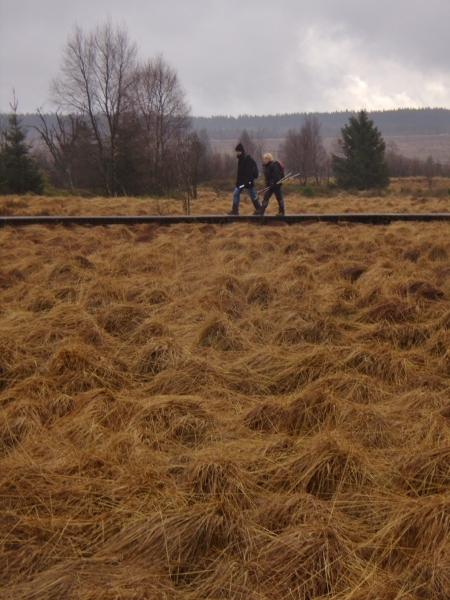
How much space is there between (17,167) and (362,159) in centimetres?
2076

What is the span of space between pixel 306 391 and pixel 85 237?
7532 millimetres

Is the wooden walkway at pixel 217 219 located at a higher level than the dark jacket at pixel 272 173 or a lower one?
lower

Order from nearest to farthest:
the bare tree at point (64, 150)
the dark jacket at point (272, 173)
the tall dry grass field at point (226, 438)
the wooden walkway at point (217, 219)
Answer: the tall dry grass field at point (226, 438)
the wooden walkway at point (217, 219)
the dark jacket at point (272, 173)
the bare tree at point (64, 150)

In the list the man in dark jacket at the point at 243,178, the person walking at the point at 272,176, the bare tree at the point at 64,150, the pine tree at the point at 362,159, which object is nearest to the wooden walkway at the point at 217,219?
the person walking at the point at 272,176

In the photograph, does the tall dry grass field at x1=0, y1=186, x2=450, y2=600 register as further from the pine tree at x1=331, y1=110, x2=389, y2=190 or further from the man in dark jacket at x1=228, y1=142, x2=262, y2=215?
the pine tree at x1=331, y1=110, x2=389, y2=190

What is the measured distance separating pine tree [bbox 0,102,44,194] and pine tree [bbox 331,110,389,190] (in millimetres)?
19059

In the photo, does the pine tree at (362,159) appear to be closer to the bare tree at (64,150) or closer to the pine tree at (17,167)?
the bare tree at (64,150)

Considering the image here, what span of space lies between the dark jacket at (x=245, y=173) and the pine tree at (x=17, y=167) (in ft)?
53.6

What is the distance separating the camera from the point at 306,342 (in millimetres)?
4762

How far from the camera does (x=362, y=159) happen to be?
39.2 metres

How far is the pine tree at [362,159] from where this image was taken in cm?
3900

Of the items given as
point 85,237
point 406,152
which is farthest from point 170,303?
point 406,152

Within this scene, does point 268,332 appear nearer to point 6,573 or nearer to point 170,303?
point 170,303

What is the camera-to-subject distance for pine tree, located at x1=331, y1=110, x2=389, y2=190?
39000 millimetres
